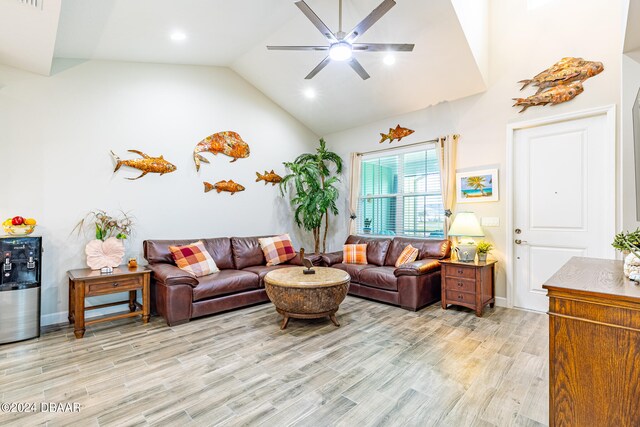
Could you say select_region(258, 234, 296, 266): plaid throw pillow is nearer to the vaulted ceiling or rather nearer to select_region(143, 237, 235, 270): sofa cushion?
select_region(143, 237, 235, 270): sofa cushion

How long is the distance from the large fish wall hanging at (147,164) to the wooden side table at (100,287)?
1.33 metres

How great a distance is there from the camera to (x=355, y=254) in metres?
4.98

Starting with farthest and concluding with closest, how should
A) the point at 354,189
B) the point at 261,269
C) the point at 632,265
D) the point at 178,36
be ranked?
the point at 354,189 → the point at 261,269 → the point at 178,36 → the point at 632,265

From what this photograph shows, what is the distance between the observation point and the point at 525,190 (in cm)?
391

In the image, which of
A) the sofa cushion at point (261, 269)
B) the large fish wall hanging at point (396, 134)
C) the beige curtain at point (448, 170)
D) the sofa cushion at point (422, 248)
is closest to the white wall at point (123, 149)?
the sofa cushion at point (261, 269)

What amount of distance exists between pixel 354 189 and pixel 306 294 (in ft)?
9.99

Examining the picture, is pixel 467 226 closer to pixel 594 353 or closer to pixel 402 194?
pixel 402 194

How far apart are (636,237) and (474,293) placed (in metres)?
2.40

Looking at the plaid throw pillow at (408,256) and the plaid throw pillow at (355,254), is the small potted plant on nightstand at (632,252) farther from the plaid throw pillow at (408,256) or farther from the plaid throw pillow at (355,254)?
the plaid throw pillow at (355,254)

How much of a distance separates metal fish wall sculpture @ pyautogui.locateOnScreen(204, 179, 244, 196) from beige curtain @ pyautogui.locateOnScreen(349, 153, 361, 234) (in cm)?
206

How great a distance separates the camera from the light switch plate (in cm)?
408

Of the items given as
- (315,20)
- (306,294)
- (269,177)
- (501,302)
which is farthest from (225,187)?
(501,302)

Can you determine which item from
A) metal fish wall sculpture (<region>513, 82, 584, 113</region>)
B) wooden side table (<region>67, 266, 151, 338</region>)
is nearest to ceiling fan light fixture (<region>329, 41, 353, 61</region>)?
metal fish wall sculpture (<region>513, 82, 584, 113</region>)

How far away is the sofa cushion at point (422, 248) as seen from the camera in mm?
4340
